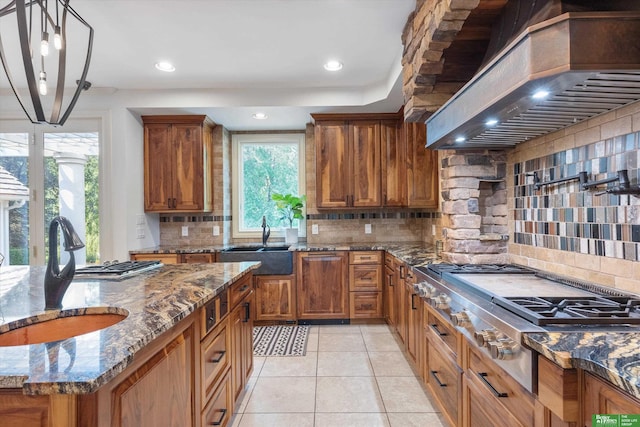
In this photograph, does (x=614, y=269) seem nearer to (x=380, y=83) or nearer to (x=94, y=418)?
(x=94, y=418)

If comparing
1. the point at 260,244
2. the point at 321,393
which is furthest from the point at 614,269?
the point at 260,244

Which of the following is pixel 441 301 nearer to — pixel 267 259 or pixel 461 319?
pixel 461 319

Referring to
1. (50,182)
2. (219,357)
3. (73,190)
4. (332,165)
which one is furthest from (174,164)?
(219,357)

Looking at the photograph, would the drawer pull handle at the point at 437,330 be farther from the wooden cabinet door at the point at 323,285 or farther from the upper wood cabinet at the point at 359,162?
the upper wood cabinet at the point at 359,162

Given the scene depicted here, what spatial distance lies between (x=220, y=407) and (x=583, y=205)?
2.11 m

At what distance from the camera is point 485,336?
1165 mm

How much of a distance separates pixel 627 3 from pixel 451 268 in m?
1.45

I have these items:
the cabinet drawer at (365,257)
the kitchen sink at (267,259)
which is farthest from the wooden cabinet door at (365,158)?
the kitchen sink at (267,259)

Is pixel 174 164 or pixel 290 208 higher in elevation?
pixel 174 164

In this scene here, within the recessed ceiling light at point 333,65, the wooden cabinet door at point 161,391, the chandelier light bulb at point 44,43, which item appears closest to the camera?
the wooden cabinet door at point 161,391

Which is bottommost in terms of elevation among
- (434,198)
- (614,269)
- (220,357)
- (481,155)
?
(220,357)

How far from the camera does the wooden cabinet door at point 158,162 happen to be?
3.81m

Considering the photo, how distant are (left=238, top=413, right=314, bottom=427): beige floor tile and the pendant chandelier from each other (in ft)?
6.49

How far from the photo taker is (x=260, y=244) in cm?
414
